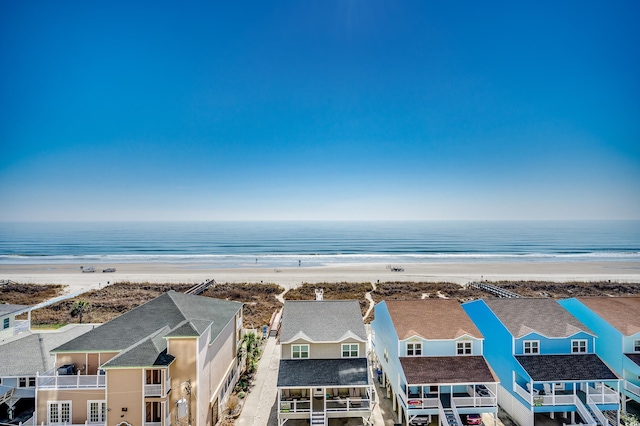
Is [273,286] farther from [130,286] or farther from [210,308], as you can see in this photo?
[210,308]

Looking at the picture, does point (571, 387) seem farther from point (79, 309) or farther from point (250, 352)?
point (79, 309)

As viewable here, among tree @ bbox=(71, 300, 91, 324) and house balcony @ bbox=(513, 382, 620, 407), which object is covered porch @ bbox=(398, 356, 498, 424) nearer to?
house balcony @ bbox=(513, 382, 620, 407)

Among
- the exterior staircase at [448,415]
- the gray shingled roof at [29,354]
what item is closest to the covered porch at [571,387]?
the exterior staircase at [448,415]

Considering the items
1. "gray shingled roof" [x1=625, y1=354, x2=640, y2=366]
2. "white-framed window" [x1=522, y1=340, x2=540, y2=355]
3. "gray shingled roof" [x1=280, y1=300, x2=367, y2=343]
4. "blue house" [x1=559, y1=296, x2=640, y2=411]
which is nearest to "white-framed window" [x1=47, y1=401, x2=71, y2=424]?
"gray shingled roof" [x1=280, y1=300, x2=367, y2=343]

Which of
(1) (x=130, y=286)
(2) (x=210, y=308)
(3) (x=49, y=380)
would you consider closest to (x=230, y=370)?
(2) (x=210, y=308)

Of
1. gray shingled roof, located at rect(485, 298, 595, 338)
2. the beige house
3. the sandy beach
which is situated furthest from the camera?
the sandy beach

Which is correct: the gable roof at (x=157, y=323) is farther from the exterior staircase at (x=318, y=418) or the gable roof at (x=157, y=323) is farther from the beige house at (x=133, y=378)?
the exterior staircase at (x=318, y=418)

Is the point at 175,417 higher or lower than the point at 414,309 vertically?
lower
